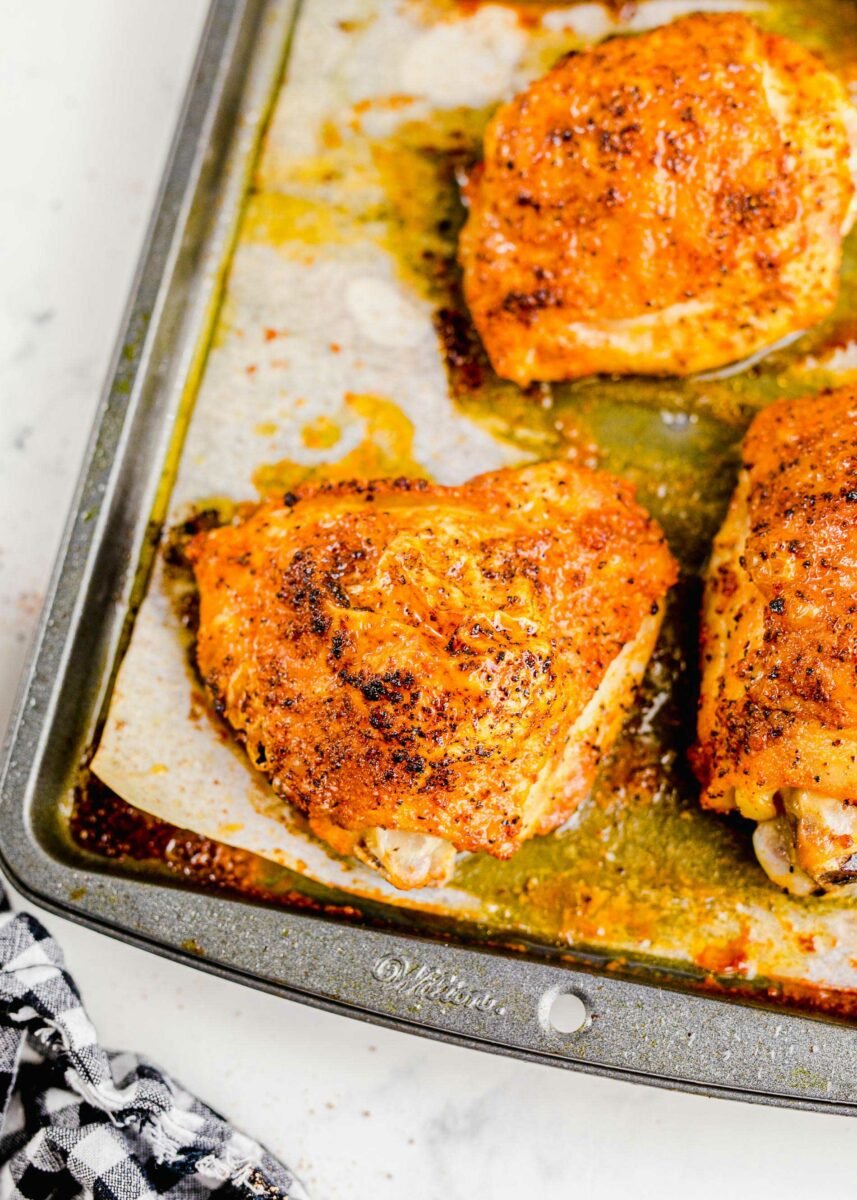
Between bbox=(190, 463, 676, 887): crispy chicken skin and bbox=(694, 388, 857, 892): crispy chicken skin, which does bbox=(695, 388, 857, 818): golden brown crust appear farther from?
bbox=(190, 463, 676, 887): crispy chicken skin

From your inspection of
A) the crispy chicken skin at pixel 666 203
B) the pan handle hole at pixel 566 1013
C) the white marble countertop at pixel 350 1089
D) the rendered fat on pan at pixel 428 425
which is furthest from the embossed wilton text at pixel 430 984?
the crispy chicken skin at pixel 666 203

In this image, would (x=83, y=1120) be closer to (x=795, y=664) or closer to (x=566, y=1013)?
(x=566, y=1013)

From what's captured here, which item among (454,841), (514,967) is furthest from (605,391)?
(514,967)

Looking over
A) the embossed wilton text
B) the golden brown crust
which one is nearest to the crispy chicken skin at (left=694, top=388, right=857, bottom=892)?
the golden brown crust

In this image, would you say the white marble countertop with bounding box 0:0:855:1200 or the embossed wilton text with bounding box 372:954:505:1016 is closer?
the embossed wilton text with bounding box 372:954:505:1016

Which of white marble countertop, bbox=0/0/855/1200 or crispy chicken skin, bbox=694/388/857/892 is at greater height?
crispy chicken skin, bbox=694/388/857/892

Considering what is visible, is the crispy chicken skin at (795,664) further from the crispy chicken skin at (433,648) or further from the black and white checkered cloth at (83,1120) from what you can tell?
the black and white checkered cloth at (83,1120)
